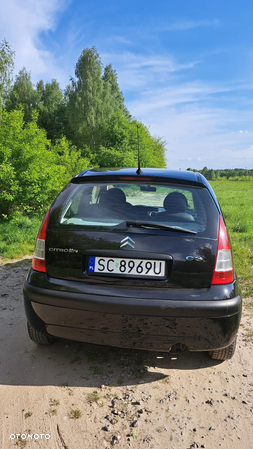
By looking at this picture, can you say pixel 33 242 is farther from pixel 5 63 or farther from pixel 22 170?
pixel 5 63

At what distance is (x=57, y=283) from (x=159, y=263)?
77 cm

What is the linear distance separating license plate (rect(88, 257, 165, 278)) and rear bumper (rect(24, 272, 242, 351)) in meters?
0.16

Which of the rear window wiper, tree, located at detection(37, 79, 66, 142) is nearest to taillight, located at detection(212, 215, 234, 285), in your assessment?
the rear window wiper

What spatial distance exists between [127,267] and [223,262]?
702 mm

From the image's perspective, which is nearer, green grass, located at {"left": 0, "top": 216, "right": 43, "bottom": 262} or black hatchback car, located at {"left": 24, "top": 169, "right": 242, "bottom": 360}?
black hatchback car, located at {"left": 24, "top": 169, "right": 242, "bottom": 360}

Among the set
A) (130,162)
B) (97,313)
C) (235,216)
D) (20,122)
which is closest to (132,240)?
(97,313)

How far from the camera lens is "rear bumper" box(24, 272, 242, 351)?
2.21 m

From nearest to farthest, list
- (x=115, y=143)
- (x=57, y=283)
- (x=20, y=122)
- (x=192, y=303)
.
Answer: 1. (x=192, y=303)
2. (x=57, y=283)
3. (x=20, y=122)
4. (x=115, y=143)

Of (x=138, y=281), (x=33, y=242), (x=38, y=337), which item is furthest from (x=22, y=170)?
(x=138, y=281)

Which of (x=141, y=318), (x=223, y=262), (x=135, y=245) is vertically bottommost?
(x=141, y=318)

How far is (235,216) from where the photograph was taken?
34.4 ft

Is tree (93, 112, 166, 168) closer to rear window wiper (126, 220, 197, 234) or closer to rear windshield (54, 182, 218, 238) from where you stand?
rear windshield (54, 182, 218, 238)

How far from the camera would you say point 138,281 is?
2279 mm

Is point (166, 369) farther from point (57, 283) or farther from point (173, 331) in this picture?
point (57, 283)
